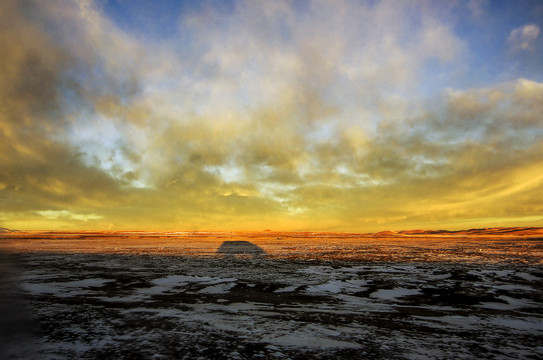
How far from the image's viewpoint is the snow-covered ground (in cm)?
275

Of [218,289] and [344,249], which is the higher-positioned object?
[218,289]

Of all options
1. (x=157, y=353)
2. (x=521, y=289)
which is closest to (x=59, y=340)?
(x=157, y=353)

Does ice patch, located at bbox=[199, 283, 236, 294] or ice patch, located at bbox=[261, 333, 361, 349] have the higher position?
ice patch, located at bbox=[261, 333, 361, 349]

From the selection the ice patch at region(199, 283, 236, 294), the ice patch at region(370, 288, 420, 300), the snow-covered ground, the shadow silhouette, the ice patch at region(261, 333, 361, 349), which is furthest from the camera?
the shadow silhouette

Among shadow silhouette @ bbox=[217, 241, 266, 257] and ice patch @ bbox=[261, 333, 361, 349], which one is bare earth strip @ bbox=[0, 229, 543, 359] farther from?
shadow silhouette @ bbox=[217, 241, 266, 257]

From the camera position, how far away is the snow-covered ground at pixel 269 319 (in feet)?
9.03

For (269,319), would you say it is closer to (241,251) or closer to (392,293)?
(392,293)

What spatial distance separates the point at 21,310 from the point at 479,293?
24.9ft

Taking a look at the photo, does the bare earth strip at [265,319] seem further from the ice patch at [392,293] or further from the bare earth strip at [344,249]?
the bare earth strip at [344,249]

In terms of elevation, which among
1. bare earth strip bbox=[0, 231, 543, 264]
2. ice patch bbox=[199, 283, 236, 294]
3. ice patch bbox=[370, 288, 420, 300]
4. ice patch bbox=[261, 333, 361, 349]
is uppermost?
ice patch bbox=[261, 333, 361, 349]

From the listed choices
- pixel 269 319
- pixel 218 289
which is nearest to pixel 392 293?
pixel 269 319

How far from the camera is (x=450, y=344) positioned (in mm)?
2986

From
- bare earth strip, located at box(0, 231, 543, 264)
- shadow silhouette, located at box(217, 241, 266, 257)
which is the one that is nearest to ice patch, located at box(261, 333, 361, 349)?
bare earth strip, located at box(0, 231, 543, 264)

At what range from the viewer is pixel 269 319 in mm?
3828
